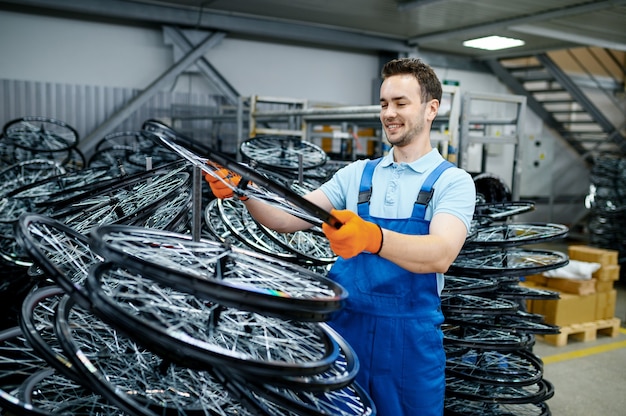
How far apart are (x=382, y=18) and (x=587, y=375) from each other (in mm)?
6120

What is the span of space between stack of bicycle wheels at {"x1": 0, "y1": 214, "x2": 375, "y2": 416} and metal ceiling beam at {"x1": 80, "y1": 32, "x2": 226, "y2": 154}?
6.23 metres

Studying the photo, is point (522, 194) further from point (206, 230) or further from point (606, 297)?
point (206, 230)

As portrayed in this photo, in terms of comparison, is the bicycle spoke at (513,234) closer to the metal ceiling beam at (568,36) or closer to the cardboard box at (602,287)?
the cardboard box at (602,287)

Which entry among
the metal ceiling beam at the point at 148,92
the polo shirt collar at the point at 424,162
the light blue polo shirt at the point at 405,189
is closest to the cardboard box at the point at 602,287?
the light blue polo shirt at the point at 405,189

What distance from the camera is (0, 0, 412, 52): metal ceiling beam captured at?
7340 mm

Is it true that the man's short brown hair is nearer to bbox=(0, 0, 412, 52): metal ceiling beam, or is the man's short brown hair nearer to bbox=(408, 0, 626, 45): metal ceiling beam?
bbox=(408, 0, 626, 45): metal ceiling beam

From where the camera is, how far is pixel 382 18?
27.8 ft

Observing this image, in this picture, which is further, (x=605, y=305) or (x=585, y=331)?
(x=605, y=305)

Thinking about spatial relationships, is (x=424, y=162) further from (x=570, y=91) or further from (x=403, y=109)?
(x=570, y=91)

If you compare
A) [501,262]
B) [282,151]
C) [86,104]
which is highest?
[86,104]

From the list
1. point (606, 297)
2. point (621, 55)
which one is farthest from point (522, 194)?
point (606, 297)

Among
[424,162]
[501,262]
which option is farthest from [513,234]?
[424,162]

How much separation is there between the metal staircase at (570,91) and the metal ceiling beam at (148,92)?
6.31 metres

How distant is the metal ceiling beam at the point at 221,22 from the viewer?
7.34m
